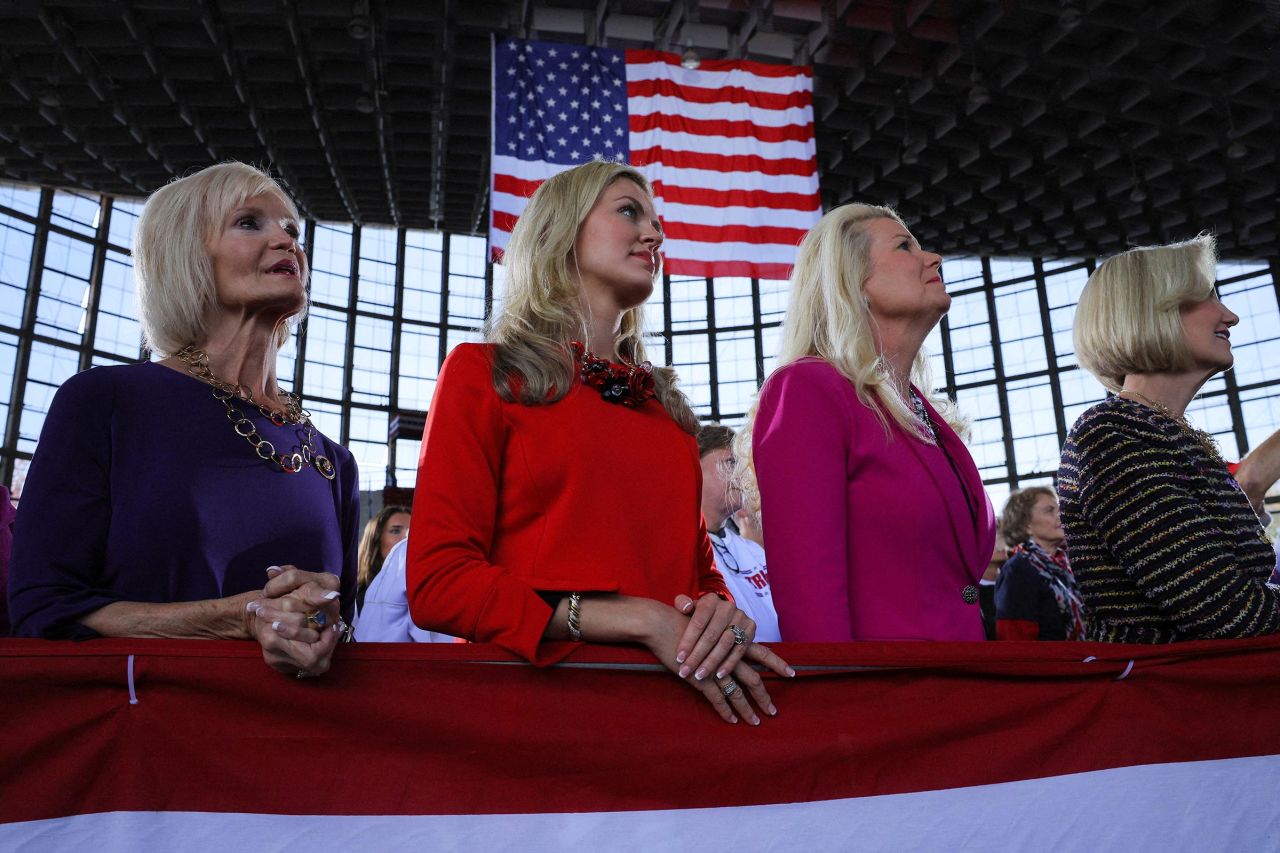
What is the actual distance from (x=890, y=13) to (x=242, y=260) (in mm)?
10761

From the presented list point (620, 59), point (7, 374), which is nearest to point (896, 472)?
point (620, 59)

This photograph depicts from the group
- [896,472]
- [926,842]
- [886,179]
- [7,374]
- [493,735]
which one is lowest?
[926,842]

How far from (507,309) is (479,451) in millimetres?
400

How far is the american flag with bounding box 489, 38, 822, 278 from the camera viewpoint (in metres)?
6.54

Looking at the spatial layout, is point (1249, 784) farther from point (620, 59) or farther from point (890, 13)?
point (890, 13)

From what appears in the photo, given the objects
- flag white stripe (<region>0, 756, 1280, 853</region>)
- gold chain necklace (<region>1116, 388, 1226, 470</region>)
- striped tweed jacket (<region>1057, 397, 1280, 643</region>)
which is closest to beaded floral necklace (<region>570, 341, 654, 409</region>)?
flag white stripe (<region>0, 756, 1280, 853</region>)

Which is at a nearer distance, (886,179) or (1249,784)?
(1249,784)

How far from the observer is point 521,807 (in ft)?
3.33

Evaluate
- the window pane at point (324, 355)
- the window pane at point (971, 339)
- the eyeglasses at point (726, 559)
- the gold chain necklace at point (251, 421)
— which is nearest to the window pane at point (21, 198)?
the window pane at point (324, 355)

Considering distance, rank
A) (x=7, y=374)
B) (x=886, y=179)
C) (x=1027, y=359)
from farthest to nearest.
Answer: (x=1027, y=359)
(x=886, y=179)
(x=7, y=374)

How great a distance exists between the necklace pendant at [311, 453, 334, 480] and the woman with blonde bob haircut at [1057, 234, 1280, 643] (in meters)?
1.30

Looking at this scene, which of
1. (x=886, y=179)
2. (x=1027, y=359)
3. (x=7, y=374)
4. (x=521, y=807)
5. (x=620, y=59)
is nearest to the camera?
(x=521, y=807)

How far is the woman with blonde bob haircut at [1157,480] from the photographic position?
4.99 feet

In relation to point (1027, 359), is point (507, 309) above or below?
below
